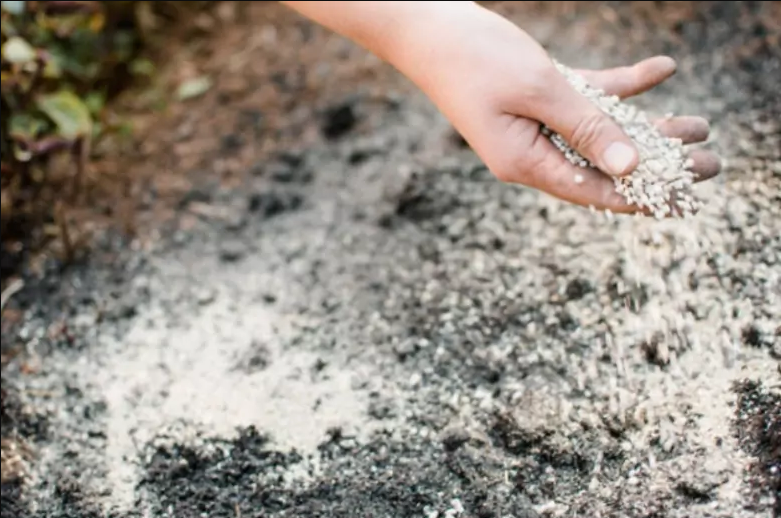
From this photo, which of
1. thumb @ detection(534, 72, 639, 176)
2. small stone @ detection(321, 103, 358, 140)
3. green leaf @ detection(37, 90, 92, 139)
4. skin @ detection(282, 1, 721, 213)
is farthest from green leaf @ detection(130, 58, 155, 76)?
thumb @ detection(534, 72, 639, 176)

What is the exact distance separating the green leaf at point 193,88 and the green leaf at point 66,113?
26cm

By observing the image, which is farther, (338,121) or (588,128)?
(338,121)

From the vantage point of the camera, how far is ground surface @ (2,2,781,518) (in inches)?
46.8

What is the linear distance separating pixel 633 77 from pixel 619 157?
21 cm

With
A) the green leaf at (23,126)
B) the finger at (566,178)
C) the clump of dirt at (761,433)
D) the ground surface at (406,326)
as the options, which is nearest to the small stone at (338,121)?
the ground surface at (406,326)

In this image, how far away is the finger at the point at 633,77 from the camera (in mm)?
1283

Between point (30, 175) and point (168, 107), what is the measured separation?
297 mm

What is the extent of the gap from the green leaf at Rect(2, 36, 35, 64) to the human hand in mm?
574

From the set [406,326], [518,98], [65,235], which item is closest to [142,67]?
[65,235]

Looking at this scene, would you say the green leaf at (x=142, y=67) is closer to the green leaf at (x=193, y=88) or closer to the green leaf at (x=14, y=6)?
the green leaf at (x=193, y=88)

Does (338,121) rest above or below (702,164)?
below

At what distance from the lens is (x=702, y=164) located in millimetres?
1252

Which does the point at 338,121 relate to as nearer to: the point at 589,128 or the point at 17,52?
the point at 17,52

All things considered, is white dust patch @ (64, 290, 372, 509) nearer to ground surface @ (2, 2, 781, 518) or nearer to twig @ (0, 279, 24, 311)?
ground surface @ (2, 2, 781, 518)
